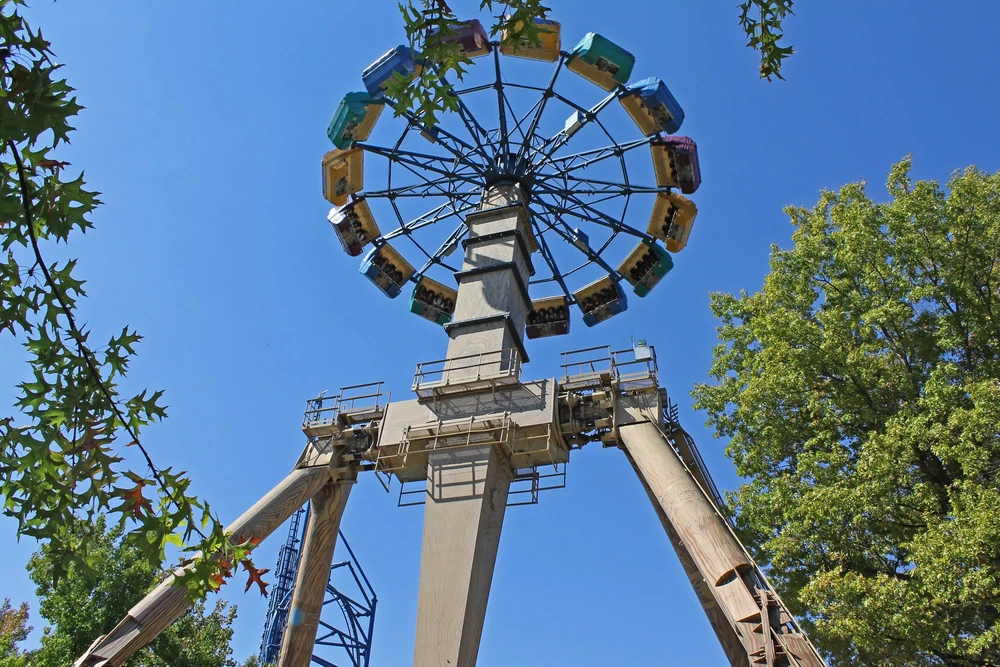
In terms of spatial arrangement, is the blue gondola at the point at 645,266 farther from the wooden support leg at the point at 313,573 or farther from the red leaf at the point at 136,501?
the red leaf at the point at 136,501

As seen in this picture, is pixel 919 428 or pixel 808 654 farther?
pixel 919 428

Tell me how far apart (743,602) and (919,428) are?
412cm

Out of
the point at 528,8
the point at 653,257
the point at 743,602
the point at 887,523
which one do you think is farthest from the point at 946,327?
the point at 528,8

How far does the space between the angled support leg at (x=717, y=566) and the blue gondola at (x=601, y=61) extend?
10.2m

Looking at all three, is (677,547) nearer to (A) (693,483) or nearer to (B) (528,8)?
(A) (693,483)

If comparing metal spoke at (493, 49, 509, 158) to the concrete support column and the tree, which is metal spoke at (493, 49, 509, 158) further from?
the tree

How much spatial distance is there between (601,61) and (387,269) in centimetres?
809

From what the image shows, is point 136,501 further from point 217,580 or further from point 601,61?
point 601,61

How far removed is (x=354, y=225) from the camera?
2267 cm

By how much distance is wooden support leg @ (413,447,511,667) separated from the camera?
1320 centimetres

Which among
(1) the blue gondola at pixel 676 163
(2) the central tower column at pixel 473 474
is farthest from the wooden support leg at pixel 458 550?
(1) the blue gondola at pixel 676 163

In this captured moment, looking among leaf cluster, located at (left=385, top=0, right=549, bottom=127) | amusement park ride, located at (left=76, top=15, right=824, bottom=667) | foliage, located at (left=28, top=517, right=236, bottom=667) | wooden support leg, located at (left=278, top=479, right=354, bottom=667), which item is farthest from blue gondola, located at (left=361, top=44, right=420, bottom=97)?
leaf cluster, located at (left=385, top=0, right=549, bottom=127)

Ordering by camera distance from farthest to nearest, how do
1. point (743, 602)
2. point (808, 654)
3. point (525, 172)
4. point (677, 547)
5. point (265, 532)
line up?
point (525, 172) → point (265, 532) → point (677, 547) → point (743, 602) → point (808, 654)

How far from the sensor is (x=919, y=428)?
1281 centimetres
